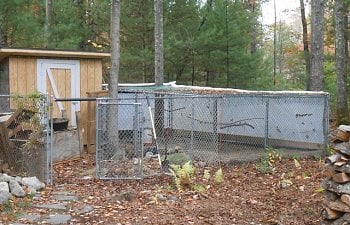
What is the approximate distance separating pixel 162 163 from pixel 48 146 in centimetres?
227

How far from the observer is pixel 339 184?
17.2ft

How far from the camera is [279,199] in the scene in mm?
6902

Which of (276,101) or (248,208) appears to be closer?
(248,208)

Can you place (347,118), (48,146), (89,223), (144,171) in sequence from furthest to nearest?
(347,118)
(144,171)
(48,146)
(89,223)

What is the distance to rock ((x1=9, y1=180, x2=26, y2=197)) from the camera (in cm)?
690

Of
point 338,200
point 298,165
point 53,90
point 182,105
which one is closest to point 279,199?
point 338,200

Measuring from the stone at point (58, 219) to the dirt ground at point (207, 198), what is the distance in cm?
9

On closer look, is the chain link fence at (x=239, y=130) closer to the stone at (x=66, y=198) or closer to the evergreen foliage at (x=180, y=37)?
the stone at (x=66, y=198)

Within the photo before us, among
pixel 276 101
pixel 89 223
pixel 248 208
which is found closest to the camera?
pixel 89 223

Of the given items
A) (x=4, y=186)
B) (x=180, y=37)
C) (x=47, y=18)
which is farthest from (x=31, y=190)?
(x=47, y=18)

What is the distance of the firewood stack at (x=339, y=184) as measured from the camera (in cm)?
516

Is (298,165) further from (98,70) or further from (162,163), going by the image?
(98,70)

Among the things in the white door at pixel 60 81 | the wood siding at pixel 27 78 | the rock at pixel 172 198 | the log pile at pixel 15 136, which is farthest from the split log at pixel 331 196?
the white door at pixel 60 81

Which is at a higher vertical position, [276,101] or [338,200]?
[276,101]
